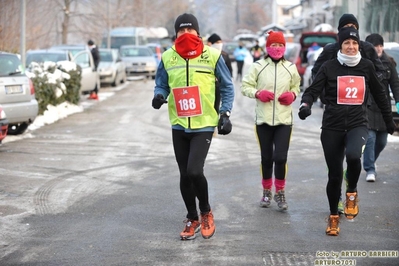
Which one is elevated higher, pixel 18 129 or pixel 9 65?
pixel 9 65

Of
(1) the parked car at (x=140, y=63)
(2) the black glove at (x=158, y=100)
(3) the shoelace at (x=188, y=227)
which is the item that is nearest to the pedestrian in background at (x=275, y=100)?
(3) the shoelace at (x=188, y=227)

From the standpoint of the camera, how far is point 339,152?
7.36 metres

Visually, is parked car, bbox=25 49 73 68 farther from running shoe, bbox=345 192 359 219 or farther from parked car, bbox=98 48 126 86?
running shoe, bbox=345 192 359 219

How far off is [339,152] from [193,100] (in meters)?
1.42

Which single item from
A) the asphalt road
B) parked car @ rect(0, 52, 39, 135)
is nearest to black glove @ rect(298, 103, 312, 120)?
the asphalt road

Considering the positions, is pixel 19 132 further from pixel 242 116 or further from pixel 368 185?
pixel 368 185

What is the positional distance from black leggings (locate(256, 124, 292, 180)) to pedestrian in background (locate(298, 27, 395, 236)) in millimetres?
1063

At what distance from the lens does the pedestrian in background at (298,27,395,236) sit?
7.23m

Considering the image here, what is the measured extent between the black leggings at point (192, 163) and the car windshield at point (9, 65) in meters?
8.72

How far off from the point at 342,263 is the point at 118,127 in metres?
11.4

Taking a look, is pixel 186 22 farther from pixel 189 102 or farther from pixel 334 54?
pixel 334 54

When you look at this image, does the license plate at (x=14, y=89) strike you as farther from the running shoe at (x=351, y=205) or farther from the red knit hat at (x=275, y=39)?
the running shoe at (x=351, y=205)

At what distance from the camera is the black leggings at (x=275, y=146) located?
843 cm

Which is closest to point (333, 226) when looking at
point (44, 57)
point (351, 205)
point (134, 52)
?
point (351, 205)
